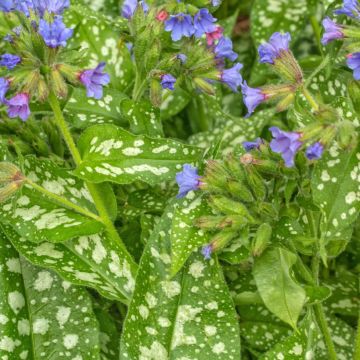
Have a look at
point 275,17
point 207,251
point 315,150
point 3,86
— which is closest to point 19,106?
point 3,86

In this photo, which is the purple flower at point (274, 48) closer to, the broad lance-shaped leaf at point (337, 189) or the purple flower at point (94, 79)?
the broad lance-shaped leaf at point (337, 189)

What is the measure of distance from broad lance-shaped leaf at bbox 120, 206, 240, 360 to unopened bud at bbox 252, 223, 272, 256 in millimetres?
124

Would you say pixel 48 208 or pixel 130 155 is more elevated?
pixel 130 155

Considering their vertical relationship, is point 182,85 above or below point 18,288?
above

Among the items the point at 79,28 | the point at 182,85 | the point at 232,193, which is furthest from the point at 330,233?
the point at 79,28

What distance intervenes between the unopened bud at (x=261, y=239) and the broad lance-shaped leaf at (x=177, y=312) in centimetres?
12

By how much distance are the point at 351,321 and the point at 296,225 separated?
21.9 inches

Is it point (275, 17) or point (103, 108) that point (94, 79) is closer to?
point (103, 108)

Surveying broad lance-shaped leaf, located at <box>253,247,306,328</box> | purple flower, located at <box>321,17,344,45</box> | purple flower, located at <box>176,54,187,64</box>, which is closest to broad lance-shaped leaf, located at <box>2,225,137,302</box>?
broad lance-shaped leaf, located at <box>253,247,306,328</box>

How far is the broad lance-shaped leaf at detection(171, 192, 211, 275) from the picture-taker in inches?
54.2

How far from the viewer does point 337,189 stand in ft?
4.64

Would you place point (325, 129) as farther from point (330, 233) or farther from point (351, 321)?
point (351, 321)

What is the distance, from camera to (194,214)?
145 cm

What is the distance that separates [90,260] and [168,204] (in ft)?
0.69
